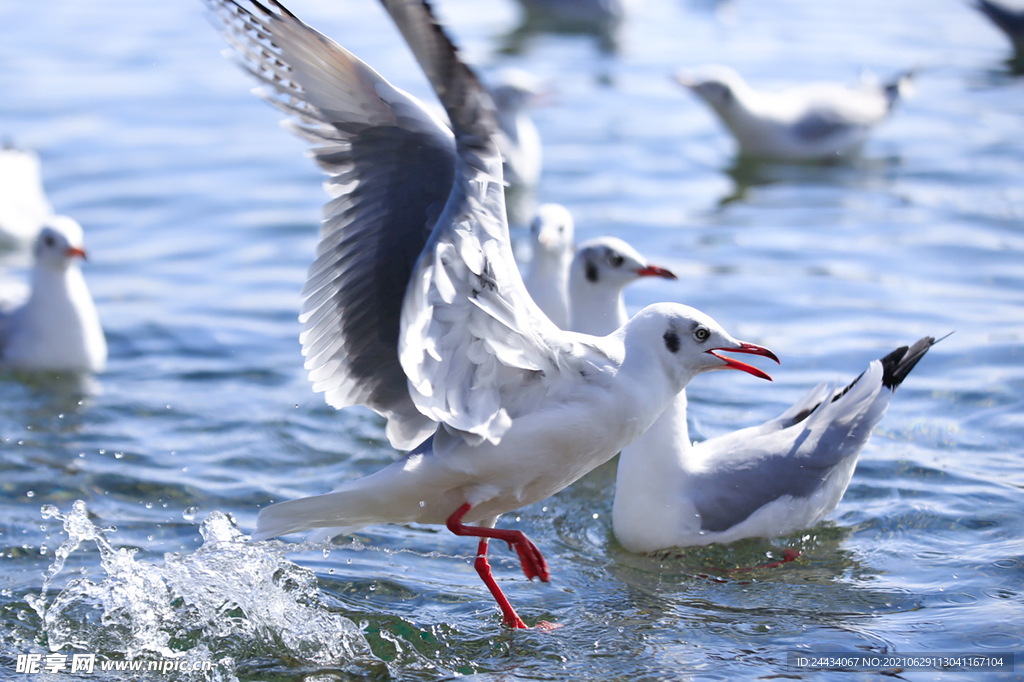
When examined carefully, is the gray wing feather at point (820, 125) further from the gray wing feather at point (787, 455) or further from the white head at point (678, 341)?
the white head at point (678, 341)

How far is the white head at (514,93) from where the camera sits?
1033 cm

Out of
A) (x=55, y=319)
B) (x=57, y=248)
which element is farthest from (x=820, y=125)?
→ (x=55, y=319)

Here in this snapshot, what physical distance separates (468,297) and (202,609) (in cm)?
169

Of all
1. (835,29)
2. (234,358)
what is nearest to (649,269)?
(234,358)

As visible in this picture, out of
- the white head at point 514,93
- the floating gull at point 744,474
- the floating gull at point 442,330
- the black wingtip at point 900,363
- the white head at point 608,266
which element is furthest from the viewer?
the white head at point 514,93

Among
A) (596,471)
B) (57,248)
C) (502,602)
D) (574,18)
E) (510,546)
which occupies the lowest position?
(574,18)

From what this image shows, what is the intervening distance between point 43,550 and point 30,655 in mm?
862

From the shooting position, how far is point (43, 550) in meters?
4.87

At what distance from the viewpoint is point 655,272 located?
217 inches

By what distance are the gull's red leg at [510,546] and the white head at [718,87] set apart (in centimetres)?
758

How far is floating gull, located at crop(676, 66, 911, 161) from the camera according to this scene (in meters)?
11.0

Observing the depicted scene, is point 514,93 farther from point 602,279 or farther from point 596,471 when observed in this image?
point 596,471

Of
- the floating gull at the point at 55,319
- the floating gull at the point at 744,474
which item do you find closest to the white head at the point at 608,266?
the floating gull at the point at 744,474

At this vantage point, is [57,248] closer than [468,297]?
No
